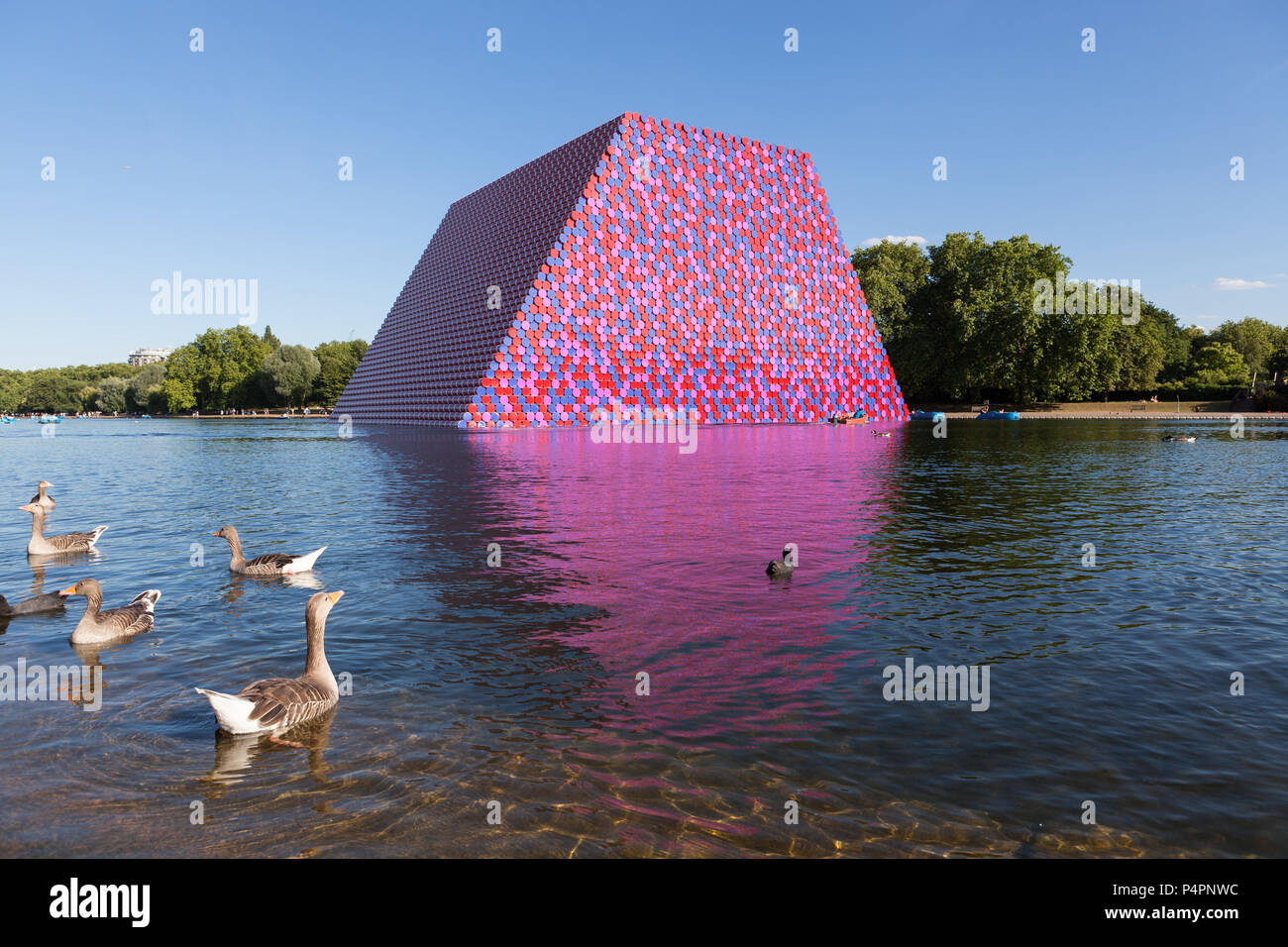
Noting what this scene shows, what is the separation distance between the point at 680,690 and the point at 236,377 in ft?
541

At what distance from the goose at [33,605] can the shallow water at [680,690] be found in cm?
14

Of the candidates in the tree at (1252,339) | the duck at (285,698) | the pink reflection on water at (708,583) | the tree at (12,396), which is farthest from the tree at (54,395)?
the tree at (1252,339)

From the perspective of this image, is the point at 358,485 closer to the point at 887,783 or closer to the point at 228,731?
the point at 228,731

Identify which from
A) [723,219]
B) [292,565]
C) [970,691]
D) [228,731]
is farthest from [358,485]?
[723,219]

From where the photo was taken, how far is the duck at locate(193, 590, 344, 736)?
6262 millimetres

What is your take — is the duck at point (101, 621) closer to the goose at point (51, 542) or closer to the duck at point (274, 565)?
the duck at point (274, 565)

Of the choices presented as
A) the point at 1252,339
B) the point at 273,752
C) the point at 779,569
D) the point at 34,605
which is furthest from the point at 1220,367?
the point at 273,752

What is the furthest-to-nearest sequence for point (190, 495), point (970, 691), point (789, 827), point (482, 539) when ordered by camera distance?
point (190, 495) → point (482, 539) → point (970, 691) → point (789, 827)

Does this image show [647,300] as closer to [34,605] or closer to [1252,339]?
[34,605]

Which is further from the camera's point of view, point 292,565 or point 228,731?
point 292,565

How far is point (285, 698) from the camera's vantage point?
6.50m

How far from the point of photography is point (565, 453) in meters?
36.1
